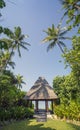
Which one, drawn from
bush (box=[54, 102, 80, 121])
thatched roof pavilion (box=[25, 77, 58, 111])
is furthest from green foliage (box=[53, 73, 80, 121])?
thatched roof pavilion (box=[25, 77, 58, 111])

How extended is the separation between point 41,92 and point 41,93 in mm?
338

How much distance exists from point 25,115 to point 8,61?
58.3ft

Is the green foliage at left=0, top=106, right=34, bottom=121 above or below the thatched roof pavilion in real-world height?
below

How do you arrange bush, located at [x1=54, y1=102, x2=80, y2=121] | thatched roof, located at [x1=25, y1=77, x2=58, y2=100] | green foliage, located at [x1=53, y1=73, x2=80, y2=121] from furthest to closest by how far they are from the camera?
thatched roof, located at [x1=25, y1=77, x2=58, y2=100], green foliage, located at [x1=53, y1=73, x2=80, y2=121], bush, located at [x1=54, y1=102, x2=80, y2=121]

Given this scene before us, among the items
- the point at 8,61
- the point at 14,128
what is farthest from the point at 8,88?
the point at 8,61

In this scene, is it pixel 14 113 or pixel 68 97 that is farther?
pixel 68 97

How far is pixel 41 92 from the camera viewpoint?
1508 inches

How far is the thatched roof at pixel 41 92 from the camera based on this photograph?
3712cm

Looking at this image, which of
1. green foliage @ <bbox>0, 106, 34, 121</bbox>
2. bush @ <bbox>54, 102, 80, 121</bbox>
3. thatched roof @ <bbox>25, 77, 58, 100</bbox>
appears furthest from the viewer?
thatched roof @ <bbox>25, 77, 58, 100</bbox>

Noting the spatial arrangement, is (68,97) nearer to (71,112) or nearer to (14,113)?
(71,112)

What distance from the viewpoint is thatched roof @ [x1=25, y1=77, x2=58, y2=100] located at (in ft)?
122

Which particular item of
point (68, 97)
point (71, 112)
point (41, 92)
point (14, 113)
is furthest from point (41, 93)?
point (71, 112)

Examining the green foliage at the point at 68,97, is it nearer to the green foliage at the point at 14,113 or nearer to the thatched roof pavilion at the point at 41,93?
the thatched roof pavilion at the point at 41,93

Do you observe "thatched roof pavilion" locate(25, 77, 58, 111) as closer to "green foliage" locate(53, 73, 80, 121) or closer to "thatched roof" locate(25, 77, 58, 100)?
"thatched roof" locate(25, 77, 58, 100)
